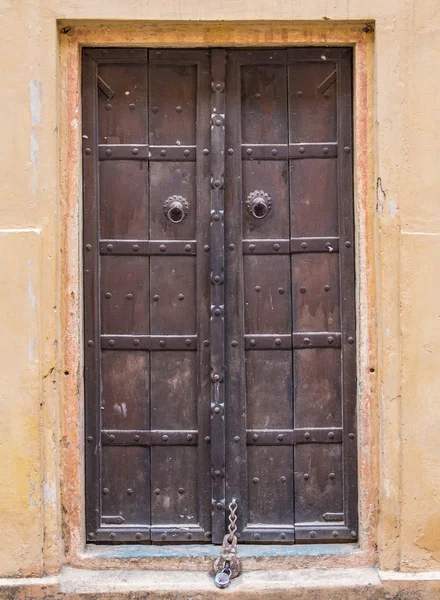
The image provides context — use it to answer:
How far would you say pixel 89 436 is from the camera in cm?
302

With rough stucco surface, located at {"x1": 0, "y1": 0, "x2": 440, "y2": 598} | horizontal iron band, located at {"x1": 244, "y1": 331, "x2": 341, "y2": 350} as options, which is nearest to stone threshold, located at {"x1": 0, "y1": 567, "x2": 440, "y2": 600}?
rough stucco surface, located at {"x1": 0, "y1": 0, "x2": 440, "y2": 598}

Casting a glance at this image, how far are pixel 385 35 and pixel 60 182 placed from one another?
1410mm

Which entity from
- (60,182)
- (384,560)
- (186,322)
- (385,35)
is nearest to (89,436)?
(186,322)

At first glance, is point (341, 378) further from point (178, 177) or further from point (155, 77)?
point (155, 77)

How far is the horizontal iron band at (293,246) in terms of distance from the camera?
3.02 metres

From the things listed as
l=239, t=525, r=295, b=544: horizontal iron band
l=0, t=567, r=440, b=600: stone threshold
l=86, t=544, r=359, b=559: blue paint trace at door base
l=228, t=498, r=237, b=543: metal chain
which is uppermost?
l=228, t=498, r=237, b=543: metal chain

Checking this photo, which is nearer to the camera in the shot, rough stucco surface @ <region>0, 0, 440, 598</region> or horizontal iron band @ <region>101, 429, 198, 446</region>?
rough stucco surface @ <region>0, 0, 440, 598</region>

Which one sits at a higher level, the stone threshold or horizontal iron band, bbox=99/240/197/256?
horizontal iron band, bbox=99/240/197/256

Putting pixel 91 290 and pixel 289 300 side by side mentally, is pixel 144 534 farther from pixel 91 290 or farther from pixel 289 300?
pixel 289 300

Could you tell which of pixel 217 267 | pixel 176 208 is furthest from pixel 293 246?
pixel 176 208

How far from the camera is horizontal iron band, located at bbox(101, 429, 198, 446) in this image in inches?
119

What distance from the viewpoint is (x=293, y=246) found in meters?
3.02

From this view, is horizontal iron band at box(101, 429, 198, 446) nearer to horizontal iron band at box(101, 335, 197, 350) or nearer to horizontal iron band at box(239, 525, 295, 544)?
horizontal iron band at box(101, 335, 197, 350)

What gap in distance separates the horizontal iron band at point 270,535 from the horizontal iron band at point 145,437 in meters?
0.46
